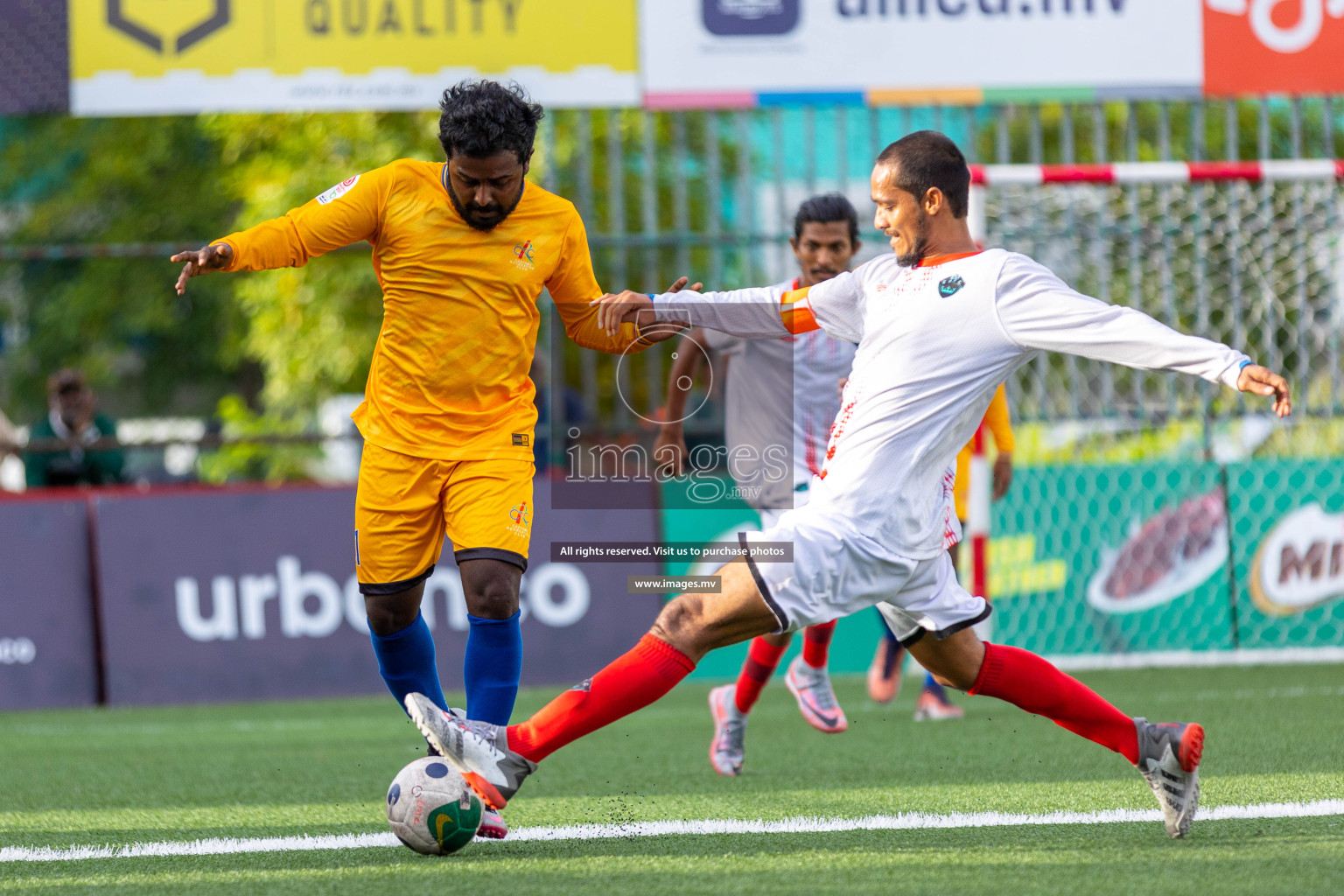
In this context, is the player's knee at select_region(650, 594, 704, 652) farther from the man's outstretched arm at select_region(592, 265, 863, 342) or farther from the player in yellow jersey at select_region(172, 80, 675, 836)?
the man's outstretched arm at select_region(592, 265, 863, 342)

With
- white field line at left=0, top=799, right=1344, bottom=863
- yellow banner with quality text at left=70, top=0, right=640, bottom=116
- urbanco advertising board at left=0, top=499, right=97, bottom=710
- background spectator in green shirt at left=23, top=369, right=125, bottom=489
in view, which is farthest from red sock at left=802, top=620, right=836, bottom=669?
background spectator in green shirt at left=23, top=369, right=125, bottom=489

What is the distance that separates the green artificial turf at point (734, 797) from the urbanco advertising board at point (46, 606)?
607mm

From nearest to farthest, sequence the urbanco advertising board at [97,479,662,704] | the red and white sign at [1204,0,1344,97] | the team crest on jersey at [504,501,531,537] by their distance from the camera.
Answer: the team crest on jersey at [504,501,531,537] < the urbanco advertising board at [97,479,662,704] < the red and white sign at [1204,0,1344,97]

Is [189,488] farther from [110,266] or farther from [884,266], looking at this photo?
[110,266]

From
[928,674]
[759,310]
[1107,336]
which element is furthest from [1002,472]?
[1107,336]

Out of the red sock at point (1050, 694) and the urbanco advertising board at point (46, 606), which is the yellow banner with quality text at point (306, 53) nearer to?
the urbanco advertising board at point (46, 606)

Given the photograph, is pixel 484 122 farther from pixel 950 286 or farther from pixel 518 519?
pixel 950 286

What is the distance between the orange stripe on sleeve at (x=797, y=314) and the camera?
4.30 metres

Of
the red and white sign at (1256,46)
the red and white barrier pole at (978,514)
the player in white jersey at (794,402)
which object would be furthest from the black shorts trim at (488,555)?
the red and white sign at (1256,46)

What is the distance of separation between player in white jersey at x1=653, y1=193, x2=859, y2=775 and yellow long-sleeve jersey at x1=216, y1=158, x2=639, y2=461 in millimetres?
1548

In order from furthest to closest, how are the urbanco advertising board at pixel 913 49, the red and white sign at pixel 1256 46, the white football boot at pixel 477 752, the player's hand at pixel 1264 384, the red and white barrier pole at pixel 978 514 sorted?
1. the red and white sign at pixel 1256 46
2. the urbanco advertising board at pixel 913 49
3. the red and white barrier pole at pixel 978 514
4. the white football boot at pixel 477 752
5. the player's hand at pixel 1264 384

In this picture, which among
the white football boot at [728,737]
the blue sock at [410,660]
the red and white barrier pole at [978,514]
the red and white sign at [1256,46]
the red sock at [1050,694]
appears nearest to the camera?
the red sock at [1050,694]

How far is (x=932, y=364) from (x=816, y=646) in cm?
274

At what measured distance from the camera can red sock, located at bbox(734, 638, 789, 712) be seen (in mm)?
5938
